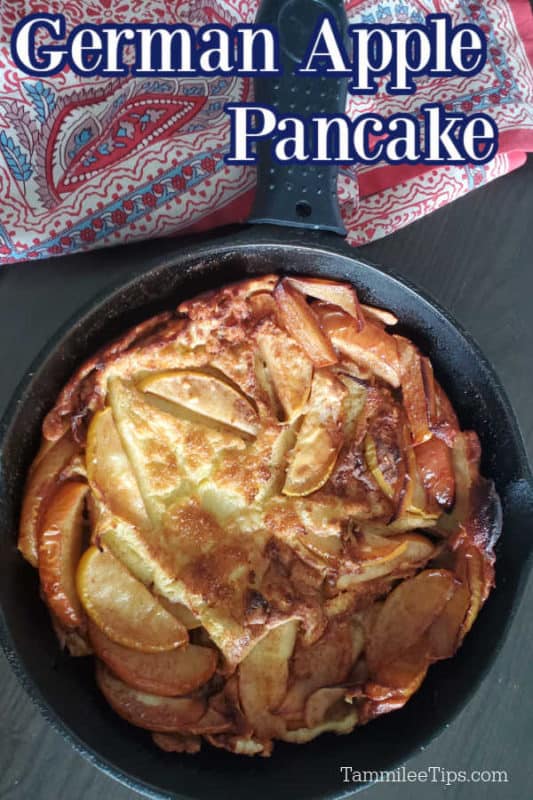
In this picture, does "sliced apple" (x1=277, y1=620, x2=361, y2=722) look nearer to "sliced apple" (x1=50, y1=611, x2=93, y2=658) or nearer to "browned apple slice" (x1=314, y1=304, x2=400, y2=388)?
"sliced apple" (x1=50, y1=611, x2=93, y2=658)

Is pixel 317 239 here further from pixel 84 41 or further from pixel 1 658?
pixel 1 658

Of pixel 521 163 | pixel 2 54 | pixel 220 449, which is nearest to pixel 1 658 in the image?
pixel 220 449

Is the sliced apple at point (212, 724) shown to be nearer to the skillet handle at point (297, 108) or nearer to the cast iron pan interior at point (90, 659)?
the cast iron pan interior at point (90, 659)

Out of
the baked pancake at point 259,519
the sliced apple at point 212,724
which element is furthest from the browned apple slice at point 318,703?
the sliced apple at point 212,724

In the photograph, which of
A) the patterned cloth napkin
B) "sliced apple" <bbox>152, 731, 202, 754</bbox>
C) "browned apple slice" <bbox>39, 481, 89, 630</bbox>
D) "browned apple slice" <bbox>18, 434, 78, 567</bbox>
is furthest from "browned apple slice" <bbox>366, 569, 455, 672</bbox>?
the patterned cloth napkin

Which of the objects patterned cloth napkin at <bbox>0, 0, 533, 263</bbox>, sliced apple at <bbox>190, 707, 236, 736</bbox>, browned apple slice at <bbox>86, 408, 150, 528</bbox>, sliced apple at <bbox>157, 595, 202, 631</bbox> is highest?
patterned cloth napkin at <bbox>0, 0, 533, 263</bbox>

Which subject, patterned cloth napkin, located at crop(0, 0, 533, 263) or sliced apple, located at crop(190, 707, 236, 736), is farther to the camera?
patterned cloth napkin, located at crop(0, 0, 533, 263)

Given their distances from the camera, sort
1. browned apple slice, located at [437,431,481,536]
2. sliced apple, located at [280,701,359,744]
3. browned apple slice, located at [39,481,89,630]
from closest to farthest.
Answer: browned apple slice, located at [39,481,89,630] → sliced apple, located at [280,701,359,744] → browned apple slice, located at [437,431,481,536]
